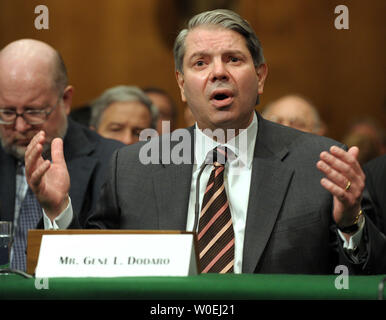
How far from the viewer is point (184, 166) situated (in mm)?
2566

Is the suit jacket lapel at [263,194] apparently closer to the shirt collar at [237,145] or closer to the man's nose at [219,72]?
the shirt collar at [237,145]

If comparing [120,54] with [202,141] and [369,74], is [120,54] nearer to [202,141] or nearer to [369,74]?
[369,74]

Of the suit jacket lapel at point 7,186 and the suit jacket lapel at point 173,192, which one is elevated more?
the suit jacket lapel at point 7,186

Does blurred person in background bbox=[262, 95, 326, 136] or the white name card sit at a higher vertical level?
blurred person in background bbox=[262, 95, 326, 136]

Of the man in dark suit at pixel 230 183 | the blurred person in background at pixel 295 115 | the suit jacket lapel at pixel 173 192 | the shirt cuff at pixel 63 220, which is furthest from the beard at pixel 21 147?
the blurred person in background at pixel 295 115

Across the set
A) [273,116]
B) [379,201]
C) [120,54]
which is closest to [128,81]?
[120,54]

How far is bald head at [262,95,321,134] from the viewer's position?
4.59 meters

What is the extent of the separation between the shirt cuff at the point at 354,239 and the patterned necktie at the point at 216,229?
0.38m

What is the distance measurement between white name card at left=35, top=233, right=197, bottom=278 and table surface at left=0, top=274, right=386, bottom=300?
7 cm

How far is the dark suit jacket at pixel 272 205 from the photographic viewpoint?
236cm

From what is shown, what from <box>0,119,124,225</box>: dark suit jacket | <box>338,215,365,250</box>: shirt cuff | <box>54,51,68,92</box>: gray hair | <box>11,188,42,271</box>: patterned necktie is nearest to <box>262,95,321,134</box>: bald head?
<box>0,119,124,225</box>: dark suit jacket

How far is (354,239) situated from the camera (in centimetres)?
217

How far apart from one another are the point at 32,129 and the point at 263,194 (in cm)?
136

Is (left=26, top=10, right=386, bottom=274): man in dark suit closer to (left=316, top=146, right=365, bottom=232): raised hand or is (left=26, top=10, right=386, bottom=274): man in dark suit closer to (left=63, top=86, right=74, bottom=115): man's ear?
(left=316, top=146, right=365, bottom=232): raised hand
